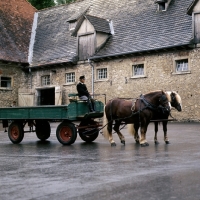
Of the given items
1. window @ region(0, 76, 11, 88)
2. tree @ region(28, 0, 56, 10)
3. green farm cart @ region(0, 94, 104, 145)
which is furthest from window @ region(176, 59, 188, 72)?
tree @ region(28, 0, 56, 10)

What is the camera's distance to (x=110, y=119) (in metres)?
13.3

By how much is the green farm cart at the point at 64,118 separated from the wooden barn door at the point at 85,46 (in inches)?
618

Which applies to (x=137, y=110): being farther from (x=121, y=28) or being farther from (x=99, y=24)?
(x=99, y=24)

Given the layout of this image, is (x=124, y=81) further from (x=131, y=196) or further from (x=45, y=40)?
(x=131, y=196)

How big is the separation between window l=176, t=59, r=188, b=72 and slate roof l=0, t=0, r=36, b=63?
42.3 feet

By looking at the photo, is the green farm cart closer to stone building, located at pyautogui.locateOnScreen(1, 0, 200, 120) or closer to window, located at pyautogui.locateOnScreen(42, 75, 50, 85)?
stone building, located at pyautogui.locateOnScreen(1, 0, 200, 120)

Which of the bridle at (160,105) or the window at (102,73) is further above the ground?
the window at (102,73)

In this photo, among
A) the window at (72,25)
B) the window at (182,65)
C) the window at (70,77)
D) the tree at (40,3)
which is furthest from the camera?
the tree at (40,3)

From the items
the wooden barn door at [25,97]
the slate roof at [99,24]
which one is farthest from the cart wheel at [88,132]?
the wooden barn door at [25,97]

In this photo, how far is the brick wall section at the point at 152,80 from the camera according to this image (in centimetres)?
2520

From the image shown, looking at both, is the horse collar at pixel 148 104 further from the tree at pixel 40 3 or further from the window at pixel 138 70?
the tree at pixel 40 3

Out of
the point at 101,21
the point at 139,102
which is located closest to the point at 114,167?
the point at 139,102

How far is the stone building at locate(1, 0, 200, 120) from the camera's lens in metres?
25.7

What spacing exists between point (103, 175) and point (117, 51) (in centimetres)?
2198
